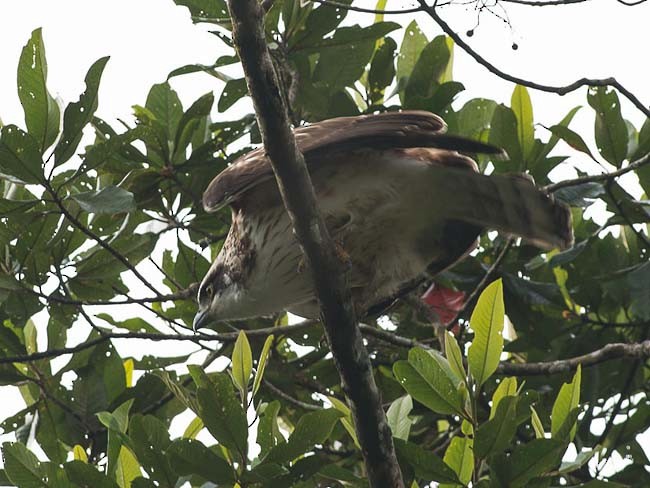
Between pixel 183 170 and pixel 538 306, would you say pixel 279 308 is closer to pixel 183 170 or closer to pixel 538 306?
pixel 183 170

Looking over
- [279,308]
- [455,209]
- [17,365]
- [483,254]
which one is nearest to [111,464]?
[279,308]

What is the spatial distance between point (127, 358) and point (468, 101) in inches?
95.6

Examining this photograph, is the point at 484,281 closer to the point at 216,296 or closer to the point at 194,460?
the point at 216,296

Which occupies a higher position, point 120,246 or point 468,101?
point 468,101

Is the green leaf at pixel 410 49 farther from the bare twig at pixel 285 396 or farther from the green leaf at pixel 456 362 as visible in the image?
the green leaf at pixel 456 362

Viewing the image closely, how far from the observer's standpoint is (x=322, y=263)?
4.30 meters

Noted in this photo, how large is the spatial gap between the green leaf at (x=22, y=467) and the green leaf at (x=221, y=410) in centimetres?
70

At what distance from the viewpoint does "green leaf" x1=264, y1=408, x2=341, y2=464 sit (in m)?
3.88

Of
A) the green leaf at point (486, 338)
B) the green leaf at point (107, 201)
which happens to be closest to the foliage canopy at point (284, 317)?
the green leaf at point (107, 201)

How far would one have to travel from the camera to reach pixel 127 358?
20.1 ft

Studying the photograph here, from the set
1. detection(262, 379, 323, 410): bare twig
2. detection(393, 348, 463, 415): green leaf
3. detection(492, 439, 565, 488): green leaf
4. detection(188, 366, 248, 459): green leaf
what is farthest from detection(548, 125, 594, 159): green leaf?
detection(188, 366, 248, 459): green leaf

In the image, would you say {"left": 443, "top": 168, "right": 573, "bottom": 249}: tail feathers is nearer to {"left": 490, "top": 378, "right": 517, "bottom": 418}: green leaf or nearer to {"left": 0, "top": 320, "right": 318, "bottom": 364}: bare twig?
{"left": 0, "top": 320, "right": 318, "bottom": 364}: bare twig

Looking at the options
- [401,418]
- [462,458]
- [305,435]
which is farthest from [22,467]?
[462,458]

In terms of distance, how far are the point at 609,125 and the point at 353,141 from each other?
54.3 inches
